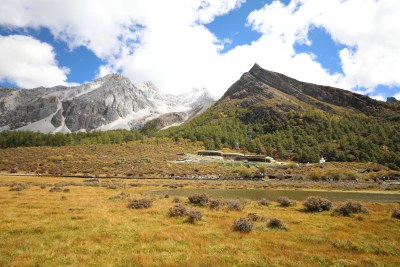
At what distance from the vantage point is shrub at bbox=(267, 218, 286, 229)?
67.2ft

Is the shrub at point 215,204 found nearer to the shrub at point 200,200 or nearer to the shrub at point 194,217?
the shrub at point 200,200

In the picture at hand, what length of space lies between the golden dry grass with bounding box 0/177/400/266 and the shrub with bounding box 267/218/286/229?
539mm

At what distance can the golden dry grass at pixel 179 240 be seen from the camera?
13477 millimetres

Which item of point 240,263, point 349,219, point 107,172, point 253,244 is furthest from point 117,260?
point 107,172

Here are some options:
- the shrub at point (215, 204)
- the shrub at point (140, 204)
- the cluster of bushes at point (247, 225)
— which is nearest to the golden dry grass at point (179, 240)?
the cluster of bushes at point (247, 225)

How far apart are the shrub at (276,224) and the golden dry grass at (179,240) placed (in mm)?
539

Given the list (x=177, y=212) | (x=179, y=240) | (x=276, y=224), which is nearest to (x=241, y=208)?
(x=276, y=224)

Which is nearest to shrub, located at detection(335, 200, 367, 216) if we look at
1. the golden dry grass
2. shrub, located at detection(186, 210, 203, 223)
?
the golden dry grass

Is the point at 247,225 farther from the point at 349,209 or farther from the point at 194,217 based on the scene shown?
the point at 349,209

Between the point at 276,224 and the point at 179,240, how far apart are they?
8405mm

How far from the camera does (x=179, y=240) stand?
16.7 metres

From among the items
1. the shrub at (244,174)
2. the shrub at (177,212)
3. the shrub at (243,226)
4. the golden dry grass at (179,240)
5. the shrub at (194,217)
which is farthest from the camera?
the shrub at (244,174)

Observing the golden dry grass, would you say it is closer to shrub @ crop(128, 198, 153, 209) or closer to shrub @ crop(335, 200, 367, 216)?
shrub @ crop(335, 200, 367, 216)

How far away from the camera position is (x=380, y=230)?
20.4 m
